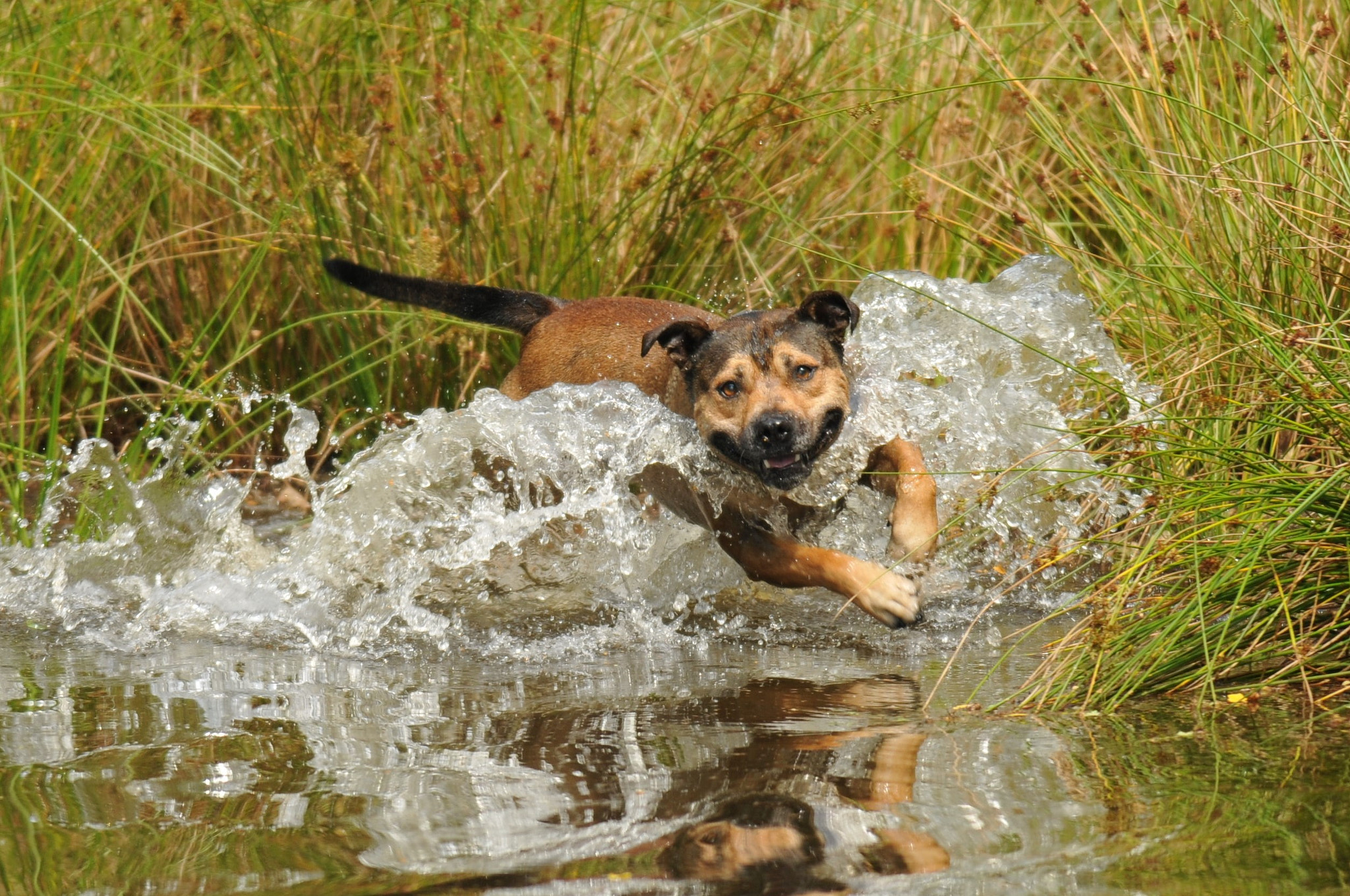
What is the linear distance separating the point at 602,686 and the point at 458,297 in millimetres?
2590

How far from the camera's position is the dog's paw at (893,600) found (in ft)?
15.4

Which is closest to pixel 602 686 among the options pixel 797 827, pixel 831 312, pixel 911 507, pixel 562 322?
pixel 797 827

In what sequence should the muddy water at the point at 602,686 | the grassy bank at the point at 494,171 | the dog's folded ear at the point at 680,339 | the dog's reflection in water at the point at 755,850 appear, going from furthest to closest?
the grassy bank at the point at 494,171
the dog's folded ear at the point at 680,339
the muddy water at the point at 602,686
the dog's reflection in water at the point at 755,850

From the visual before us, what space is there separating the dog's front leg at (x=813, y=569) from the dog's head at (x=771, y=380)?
0.21 meters

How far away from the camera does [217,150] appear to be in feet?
20.9

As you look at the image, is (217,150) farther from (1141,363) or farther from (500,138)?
(1141,363)

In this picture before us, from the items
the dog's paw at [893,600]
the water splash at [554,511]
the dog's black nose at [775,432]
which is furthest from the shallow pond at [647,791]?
the dog's black nose at [775,432]

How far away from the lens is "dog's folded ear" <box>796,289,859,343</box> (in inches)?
211

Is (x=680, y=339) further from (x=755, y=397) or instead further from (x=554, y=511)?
(x=554, y=511)

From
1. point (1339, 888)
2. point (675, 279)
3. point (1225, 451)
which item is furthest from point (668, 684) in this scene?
point (675, 279)

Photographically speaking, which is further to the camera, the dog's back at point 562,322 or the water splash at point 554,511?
the dog's back at point 562,322

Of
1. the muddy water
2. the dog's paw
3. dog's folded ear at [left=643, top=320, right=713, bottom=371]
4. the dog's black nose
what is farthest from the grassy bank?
the dog's black nose

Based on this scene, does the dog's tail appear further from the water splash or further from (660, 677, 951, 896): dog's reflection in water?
(660, 677, 951, 896): dog's reflection in water

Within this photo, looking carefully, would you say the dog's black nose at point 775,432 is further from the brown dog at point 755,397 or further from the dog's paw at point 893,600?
the dog's paw at point 893,600
